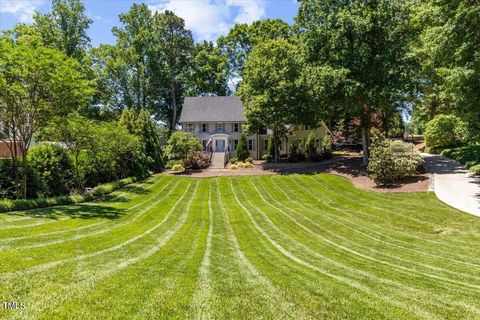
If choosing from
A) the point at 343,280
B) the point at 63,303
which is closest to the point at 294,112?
the point at 343,280

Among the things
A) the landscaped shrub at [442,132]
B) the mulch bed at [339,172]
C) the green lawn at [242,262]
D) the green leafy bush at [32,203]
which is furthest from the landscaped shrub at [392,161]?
the green leafy bush at [32,203]

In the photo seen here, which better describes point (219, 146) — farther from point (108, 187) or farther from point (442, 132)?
point (442, 132)

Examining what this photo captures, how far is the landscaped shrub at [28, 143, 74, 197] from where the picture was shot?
1773 cm

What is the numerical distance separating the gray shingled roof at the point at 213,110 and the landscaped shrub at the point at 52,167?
2346cm

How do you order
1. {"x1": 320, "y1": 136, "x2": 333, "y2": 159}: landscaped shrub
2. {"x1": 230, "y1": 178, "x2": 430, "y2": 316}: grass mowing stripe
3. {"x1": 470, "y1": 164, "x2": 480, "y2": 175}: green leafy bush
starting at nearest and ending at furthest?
{"x1": 230, "y1": 178, "x2": 430, "y2": 316}: grass mowing stripe, {"x1": 470, "y1": 164, "x2": 480, "y2": 175}: green leafy bush, {"x1": 320, "y1": 136, "x2": 333, "y2": 159}: landscaped shrub

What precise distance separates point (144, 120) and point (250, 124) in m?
11.6

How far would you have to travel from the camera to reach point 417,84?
83.3 ft

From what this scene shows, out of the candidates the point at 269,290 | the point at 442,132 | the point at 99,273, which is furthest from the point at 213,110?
the point at 269,290

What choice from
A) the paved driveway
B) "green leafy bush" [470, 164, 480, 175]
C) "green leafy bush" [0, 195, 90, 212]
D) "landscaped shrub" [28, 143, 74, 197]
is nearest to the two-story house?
the paved driveway

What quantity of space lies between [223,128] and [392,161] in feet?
85.2

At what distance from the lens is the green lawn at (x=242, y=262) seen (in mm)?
4836

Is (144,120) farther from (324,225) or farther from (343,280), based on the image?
(343,280)

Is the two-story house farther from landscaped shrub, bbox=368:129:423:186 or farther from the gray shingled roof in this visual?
landscaped shrub, bbox=368:129:423:186

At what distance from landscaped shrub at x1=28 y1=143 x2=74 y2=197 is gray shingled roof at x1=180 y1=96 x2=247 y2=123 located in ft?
77.0
